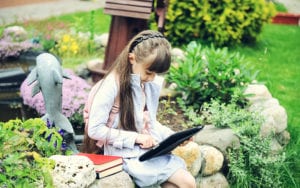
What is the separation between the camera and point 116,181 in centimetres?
342

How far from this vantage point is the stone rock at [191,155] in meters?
4.25

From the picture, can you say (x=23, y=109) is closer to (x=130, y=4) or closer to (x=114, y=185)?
(x=130, y=4)

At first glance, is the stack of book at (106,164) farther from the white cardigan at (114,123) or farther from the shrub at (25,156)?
the shrub at (25,156)

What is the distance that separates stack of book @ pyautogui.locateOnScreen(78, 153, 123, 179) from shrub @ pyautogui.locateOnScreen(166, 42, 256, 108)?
1.92 meters

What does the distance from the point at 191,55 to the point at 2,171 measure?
2833 mm

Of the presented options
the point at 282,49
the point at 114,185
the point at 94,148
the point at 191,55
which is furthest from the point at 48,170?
the point at 282,49

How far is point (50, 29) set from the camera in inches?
325

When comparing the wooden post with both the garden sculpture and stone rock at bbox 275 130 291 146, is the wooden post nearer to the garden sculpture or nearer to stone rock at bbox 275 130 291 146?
stone rock at bbox 275 130 291 146

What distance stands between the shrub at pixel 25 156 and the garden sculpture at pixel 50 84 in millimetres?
471

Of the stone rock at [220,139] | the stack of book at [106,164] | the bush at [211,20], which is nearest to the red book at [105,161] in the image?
the stack of book at [106,164]

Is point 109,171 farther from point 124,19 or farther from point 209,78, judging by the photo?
point 124,19

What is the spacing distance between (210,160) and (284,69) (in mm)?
4062

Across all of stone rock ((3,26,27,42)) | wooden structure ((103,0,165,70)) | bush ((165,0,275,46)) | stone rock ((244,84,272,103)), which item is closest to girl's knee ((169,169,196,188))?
stone rock ((244,84,272,103))

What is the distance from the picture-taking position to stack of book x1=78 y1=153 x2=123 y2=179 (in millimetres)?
3398
